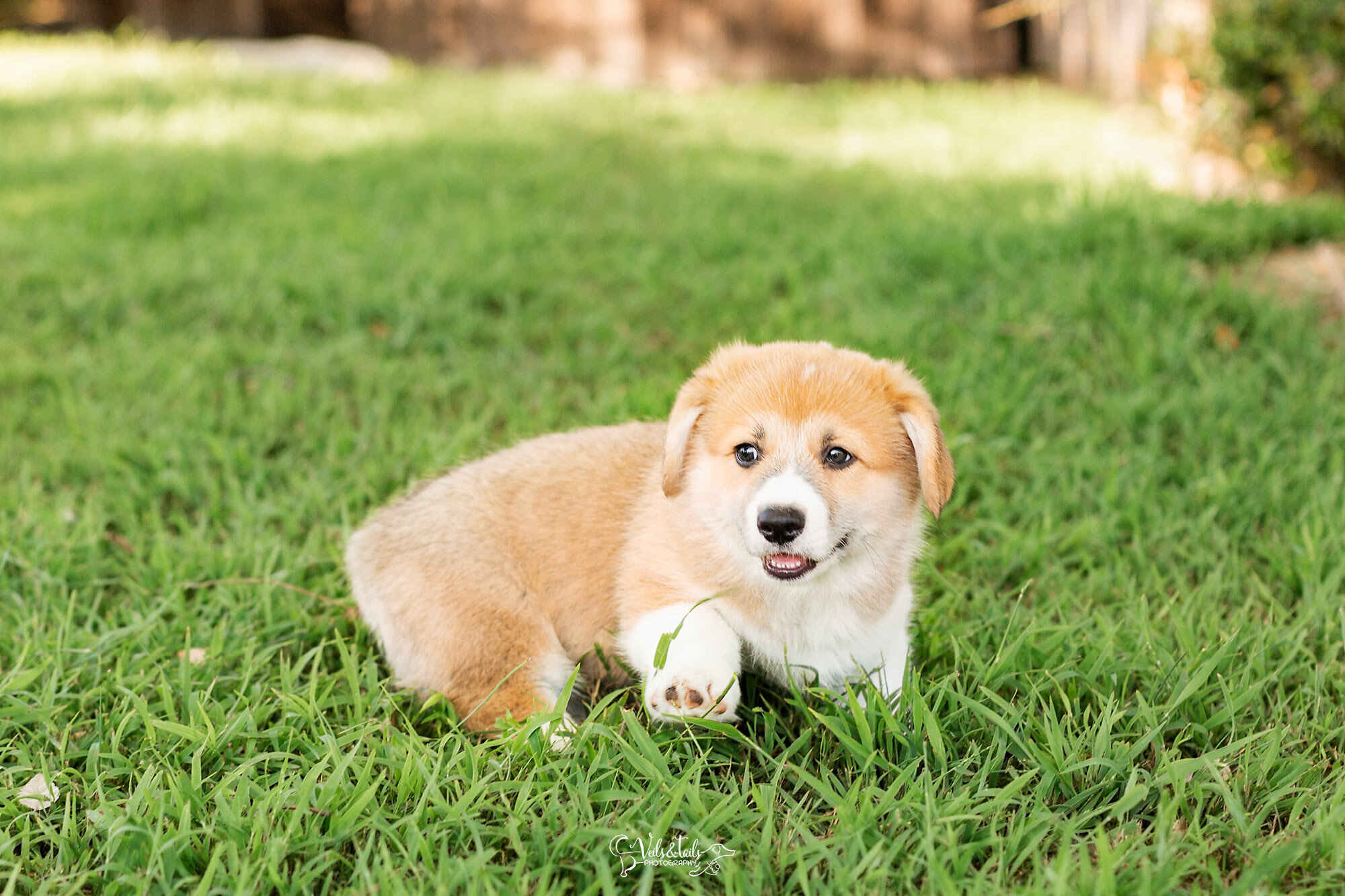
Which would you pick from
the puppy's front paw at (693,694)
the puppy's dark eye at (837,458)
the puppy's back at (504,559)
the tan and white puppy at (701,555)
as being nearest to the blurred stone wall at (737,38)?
the puppy's back at (504,559)

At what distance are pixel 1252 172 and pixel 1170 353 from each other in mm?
2907

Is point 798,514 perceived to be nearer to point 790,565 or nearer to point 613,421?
point 790,565

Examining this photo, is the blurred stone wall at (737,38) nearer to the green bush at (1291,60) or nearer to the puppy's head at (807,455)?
the green bush at (1291,60)

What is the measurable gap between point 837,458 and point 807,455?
0.08 m

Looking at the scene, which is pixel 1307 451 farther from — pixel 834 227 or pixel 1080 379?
pixel 834 227

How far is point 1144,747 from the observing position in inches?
87.4

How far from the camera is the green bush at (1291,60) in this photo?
551 centimetres

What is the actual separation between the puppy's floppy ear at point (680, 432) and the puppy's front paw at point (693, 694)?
42 centimetres

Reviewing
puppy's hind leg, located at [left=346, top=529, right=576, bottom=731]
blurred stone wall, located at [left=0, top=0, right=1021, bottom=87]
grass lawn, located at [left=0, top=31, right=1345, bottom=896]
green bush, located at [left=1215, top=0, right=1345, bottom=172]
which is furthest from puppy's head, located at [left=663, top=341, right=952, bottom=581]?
blurred stone wall, located at [left=0, top=0, right=1021, bottom=87]

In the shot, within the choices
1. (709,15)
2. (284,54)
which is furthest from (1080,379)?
(284,54)

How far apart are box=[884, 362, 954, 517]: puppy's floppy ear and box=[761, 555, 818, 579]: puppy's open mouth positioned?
32 centimetres

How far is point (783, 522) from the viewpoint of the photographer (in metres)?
2.06

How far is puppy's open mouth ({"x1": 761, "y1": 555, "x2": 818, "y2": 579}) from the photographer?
2.15 metres

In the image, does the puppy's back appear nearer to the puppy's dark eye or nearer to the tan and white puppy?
the tan and white puppy
